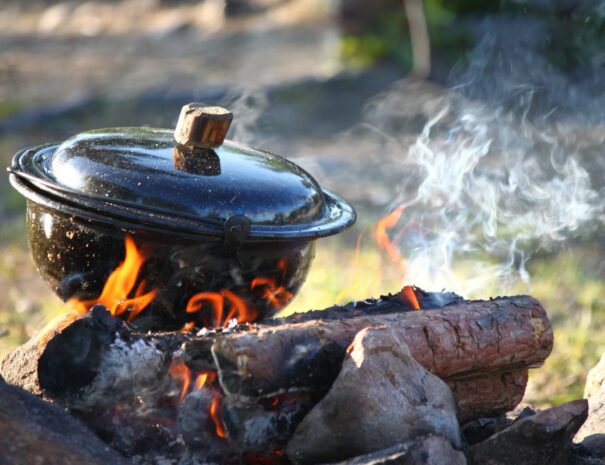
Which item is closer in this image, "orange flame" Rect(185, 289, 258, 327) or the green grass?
"orange flame" Rect(185, 289, 258, 327)

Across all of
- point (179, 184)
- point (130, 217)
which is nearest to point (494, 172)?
point (179, 184)

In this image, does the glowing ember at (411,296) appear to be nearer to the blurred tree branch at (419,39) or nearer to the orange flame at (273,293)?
the orange flame at (273,293)

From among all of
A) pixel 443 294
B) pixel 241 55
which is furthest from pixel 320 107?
pixel 443 294

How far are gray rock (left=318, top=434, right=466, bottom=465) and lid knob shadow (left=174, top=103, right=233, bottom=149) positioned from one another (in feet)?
3.70

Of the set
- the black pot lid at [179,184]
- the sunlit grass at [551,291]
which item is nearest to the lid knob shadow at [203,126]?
the black pot lid at [179,184]

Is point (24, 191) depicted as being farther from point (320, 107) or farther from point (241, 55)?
point (241, 55)

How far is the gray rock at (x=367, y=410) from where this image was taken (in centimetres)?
232

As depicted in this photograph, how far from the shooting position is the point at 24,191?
2820 mm

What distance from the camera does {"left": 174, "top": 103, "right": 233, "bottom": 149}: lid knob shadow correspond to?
2.84 meters

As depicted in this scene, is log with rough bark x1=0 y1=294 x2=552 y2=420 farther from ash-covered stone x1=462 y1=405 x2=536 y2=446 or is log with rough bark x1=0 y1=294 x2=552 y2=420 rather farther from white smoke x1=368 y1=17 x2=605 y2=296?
white smoke x1=368 y1=17 x2=605 y2=296

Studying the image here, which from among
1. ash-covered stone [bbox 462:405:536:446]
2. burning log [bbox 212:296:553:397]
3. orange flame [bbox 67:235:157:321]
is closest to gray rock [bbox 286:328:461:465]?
burning log [bbox 212:296:553:397]

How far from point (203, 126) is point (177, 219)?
37 cm

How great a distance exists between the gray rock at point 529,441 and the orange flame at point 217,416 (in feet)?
2.20

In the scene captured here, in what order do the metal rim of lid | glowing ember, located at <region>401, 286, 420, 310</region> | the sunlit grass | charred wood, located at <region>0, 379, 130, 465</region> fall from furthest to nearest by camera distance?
the sunlit grass
glowing ember, located at <region>401, 286, 420, 310</region>
the metal rim of lid
charred wood, located at <region>0, 379, 130, 465</region>
